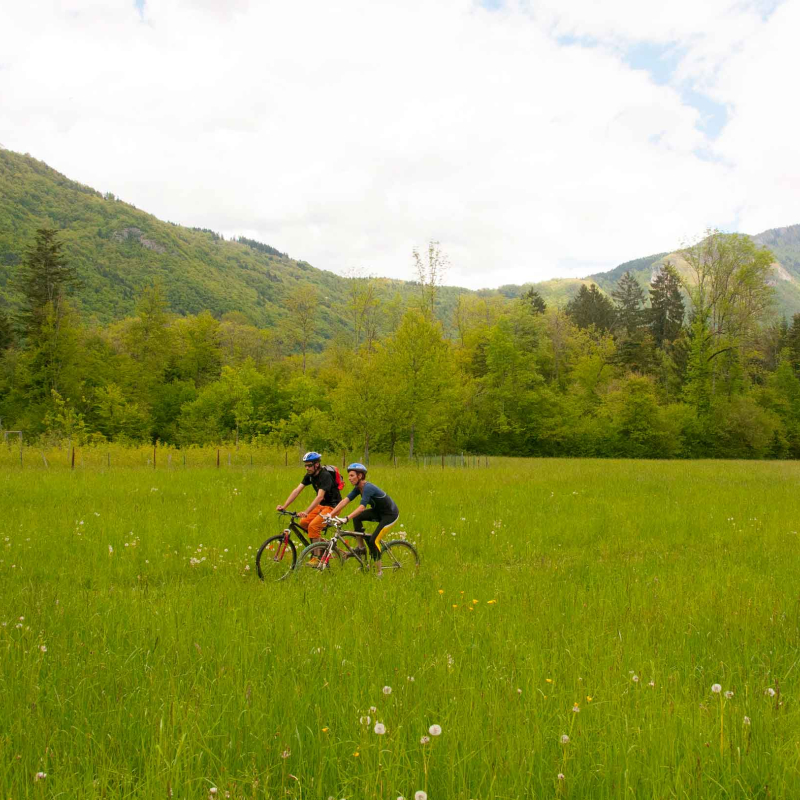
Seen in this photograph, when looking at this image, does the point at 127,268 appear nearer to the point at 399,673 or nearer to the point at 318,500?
the point at 318,500

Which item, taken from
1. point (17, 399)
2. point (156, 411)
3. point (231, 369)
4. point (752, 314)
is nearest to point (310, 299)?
point (231, 369)

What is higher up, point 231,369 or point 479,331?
point 479,331

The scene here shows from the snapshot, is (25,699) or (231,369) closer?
(25,699)

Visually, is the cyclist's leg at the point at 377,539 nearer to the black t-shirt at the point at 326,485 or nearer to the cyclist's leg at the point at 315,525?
the cyclist's leg at the point at 315,525

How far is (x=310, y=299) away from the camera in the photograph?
7212 cm

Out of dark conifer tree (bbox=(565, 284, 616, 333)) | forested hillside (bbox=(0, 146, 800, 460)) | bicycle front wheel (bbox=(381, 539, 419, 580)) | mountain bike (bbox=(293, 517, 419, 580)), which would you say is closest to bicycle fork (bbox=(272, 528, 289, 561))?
mountain bike (bbox=(293, 517, 419, 580))

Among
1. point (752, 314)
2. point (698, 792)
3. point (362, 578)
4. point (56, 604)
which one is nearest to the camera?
point (698, 792)

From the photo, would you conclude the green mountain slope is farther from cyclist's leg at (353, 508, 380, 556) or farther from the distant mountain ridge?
cyclist's leg at (353, 508, 380, 556)

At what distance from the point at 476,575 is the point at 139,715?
558 cm

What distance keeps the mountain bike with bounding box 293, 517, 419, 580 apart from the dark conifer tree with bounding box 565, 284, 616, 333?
73929 mm

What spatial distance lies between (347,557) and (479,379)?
50.1 metres

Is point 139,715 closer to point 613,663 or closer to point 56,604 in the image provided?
point 56,604

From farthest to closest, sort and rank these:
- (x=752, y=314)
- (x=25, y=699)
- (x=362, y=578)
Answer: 1. (x=752, y=314)
2. (x=362, y=578)
3. (x=25, y=699)

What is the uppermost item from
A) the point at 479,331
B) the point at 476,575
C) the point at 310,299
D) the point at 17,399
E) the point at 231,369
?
the point at 310,299
